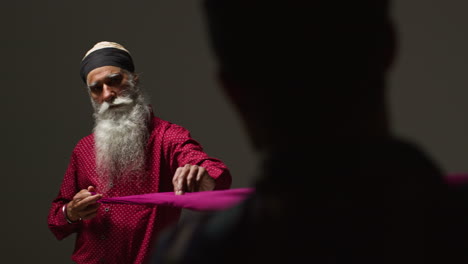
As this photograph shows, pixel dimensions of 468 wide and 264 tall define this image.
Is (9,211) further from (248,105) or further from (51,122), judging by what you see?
(248,105)

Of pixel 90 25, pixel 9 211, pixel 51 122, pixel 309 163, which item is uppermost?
pixel 309 163

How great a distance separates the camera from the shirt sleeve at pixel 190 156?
4.35 ft

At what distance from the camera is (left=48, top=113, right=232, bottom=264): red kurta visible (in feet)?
5.30

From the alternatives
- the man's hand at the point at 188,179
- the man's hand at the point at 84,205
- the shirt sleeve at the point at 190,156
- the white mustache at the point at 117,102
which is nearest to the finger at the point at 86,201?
the man's hand at the point at 84,205

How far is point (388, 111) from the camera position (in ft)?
1.19

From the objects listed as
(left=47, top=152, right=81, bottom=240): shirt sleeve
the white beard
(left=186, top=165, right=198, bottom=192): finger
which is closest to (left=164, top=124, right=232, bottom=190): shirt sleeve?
the white beard

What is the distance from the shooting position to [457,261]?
1.13 feet

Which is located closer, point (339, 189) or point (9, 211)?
point (339, 189)

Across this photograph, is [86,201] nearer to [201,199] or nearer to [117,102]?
[117,102]

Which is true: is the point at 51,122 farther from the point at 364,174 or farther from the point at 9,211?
the point at 364,174

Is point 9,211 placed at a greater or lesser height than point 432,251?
lesser

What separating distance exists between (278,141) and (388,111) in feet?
0.26

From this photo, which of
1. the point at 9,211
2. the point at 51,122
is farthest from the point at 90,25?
the point at 9,211

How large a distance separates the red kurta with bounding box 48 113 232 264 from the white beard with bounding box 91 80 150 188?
32mm
